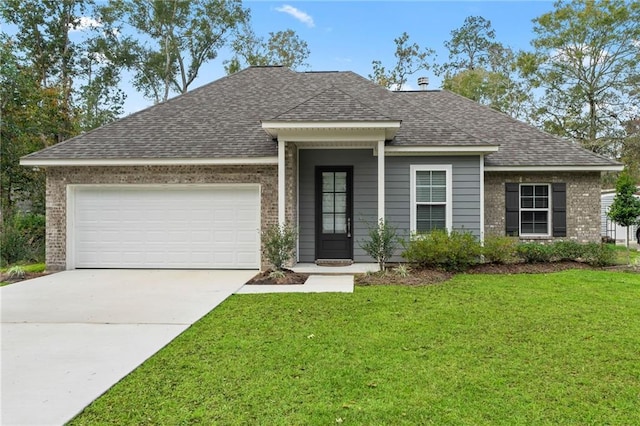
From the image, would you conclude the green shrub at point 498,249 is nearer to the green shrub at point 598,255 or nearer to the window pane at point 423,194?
the window pane at point 423,194

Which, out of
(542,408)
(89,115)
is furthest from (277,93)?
(89,115)

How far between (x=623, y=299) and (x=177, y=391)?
6.85 m

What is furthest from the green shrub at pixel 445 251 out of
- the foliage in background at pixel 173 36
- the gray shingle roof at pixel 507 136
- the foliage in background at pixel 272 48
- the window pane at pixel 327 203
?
the foliage in background at pixel 173 36

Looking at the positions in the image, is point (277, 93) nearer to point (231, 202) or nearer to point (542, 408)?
point (231, 202)

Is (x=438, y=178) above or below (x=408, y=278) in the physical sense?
above

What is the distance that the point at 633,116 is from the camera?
22.9 m

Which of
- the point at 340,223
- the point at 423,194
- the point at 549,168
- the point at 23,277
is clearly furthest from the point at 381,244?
the point at 23,277

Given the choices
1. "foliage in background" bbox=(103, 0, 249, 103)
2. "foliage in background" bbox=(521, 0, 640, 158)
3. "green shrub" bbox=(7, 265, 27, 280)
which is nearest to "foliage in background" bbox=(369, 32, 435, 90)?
"foliage in background" bbox=(521, 0, 640, 158)

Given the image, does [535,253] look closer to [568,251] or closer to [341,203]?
[568,251]

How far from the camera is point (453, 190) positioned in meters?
9.73

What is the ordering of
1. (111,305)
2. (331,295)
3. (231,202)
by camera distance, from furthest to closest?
1. (231,202)
2. (331,295)
3. (111,305)

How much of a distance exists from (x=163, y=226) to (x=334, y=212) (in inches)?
171

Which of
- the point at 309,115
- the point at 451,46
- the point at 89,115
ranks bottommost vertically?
the point at 309,115

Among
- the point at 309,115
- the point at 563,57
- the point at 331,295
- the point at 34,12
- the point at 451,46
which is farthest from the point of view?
the point at 451,46
